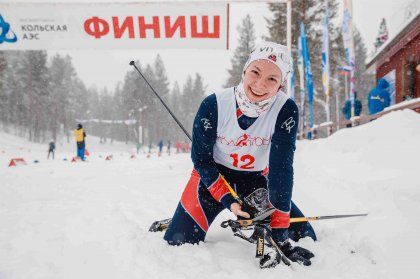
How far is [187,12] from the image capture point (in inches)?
347

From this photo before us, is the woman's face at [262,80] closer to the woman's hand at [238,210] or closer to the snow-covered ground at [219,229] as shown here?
the woman's hand at [238,210]

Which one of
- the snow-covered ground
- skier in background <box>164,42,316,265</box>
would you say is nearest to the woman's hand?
skier in background <box>164,42,316,265</box>

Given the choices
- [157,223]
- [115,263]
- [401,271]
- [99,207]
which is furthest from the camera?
[99,207]

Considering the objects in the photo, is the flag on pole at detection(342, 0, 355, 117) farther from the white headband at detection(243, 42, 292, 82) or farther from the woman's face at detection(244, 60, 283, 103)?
the woman's face at detection(244, 60, 283, 103)

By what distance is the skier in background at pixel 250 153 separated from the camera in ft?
8.46

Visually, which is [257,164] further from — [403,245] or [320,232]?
[403,245]

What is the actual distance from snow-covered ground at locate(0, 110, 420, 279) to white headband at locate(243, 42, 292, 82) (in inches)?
61.9

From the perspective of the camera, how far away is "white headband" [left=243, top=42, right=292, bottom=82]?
2562 millimetres

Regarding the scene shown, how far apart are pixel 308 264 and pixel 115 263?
1.49m

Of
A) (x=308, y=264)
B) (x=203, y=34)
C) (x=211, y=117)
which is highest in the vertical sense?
(x=203, y=34)

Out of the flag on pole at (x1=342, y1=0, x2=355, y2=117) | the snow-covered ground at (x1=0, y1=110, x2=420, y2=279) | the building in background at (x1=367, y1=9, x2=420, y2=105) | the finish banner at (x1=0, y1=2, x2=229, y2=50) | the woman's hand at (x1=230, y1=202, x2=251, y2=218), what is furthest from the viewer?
the building in background at (x1=367, y1=9, x2=420, y2=105)

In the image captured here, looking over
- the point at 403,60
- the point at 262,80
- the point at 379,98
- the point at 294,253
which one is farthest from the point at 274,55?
the point at 403,60

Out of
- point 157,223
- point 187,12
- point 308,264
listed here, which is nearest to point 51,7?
point 187,12

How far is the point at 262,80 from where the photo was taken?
8.27 feet
